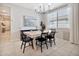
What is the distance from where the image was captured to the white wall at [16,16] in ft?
6.46

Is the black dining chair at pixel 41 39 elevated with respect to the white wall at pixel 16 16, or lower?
lower

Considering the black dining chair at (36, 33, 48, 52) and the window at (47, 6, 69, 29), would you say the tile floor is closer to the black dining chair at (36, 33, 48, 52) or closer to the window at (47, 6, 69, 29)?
the black dining chair at (36, 33, 48, 52)

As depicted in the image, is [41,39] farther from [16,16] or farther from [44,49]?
[16,16]

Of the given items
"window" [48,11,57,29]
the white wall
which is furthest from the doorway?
"window" [48,11,57,29]

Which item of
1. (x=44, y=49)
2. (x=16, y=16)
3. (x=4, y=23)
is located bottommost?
(x=44, y=49)

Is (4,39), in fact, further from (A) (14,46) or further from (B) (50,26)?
(B) (50,26)

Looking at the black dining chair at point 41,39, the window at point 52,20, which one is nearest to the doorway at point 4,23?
the black dining chair at point 41,39

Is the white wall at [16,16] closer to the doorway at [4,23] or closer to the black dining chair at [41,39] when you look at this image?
the doorway at [4,23]

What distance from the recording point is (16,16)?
6.52ft

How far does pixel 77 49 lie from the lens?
77.4 inches

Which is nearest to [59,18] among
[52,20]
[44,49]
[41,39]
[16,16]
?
[52,20]

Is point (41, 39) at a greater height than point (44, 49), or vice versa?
point (41, 39)

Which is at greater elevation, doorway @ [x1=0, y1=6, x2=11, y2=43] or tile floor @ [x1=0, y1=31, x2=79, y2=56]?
doorway @ [x1=0, y1=6, x2=11, y2=43]

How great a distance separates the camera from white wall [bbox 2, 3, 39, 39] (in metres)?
1.97
